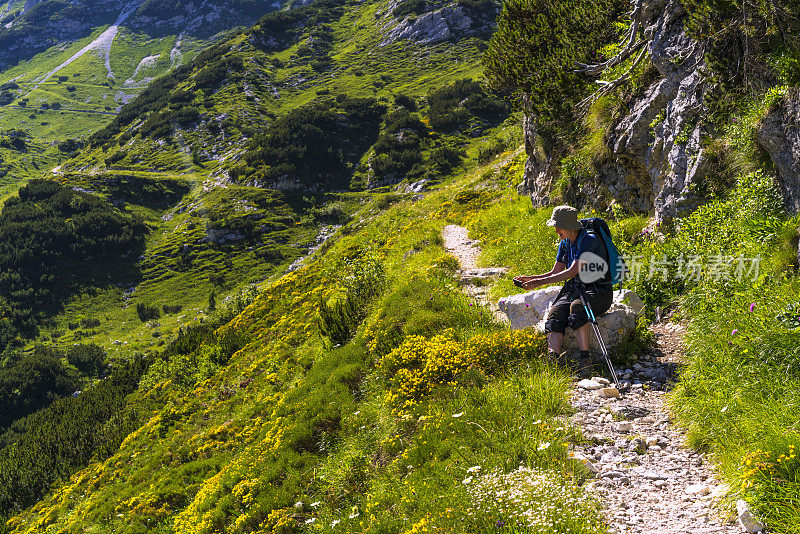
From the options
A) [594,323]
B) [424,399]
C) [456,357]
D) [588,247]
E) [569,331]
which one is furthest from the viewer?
[456,357]

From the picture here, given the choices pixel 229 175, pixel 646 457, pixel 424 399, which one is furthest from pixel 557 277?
pixel 229 175

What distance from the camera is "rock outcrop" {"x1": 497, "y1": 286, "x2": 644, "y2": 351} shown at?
24.1ft

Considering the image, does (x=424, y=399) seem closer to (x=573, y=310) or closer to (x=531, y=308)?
(x=531, y=308)

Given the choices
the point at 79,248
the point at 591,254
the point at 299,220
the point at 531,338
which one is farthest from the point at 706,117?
the point at 79,248

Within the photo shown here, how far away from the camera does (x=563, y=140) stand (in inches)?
627

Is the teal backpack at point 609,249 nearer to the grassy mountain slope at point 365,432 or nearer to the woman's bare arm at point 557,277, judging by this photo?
the woman's bare arm at point 557,277

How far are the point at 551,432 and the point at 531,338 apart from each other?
2.55m

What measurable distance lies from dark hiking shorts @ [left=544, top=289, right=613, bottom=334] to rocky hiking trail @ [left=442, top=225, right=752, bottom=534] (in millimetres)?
931

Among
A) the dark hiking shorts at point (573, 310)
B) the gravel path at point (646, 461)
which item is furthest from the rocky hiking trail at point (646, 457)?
the dark hiking shorts at point (573, 310)

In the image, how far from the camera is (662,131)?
10.6 m

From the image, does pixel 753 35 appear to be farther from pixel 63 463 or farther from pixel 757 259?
pixel 63 463

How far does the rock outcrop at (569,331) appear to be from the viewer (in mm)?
7359

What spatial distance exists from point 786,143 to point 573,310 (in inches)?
178

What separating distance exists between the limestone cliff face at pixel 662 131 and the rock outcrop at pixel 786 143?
174 cm
